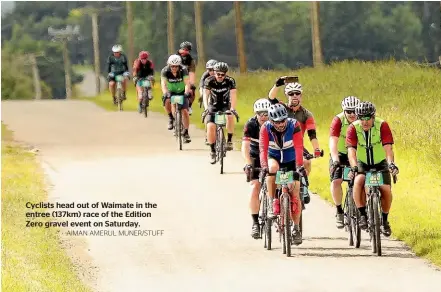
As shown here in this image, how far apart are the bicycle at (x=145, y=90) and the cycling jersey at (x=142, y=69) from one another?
164 millimetres

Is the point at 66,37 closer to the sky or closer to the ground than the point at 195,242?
closer to the sky

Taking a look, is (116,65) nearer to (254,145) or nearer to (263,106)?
(254,145)

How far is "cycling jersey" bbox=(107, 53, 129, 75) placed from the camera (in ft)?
91.6

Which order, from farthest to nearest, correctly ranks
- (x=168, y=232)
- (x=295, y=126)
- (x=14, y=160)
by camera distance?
(x=14, y=160) → (x=168, y=232) → (x=295, y=126)

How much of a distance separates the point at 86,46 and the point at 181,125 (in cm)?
2390

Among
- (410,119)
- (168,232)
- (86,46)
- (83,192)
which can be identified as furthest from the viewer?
(86,46)

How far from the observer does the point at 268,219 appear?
1415cm

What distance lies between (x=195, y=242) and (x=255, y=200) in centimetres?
108

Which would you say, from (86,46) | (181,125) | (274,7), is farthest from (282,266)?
(274,7)

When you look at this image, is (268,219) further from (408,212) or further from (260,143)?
(408,212)

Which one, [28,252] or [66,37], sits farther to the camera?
[66,37]

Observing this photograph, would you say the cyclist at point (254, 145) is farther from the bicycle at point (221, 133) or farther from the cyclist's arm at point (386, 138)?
the bicycle at point (221, 133)

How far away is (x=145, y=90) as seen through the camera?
89.6 feet

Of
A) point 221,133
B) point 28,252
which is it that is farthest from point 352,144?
point 221,133
